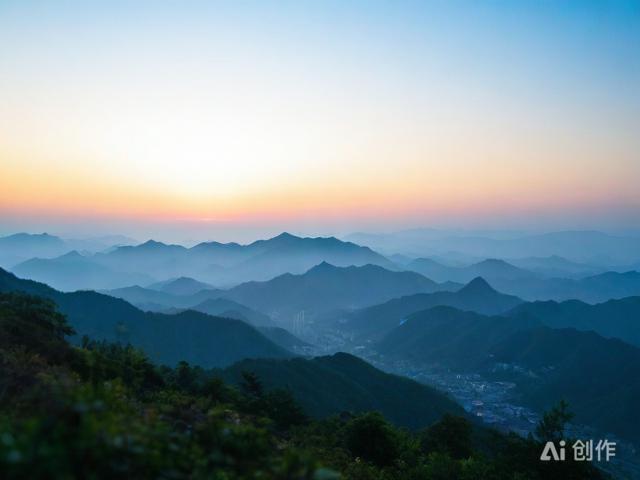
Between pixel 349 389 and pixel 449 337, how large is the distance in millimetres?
107885

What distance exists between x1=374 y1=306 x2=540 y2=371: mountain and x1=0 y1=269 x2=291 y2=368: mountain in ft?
224

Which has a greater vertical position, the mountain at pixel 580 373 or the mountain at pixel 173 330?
the mountain at pixel 173 330

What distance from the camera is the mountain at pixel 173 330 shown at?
368ft

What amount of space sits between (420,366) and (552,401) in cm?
5260

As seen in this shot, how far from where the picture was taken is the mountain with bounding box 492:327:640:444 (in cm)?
9619

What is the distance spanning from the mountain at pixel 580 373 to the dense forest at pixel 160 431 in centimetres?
8807

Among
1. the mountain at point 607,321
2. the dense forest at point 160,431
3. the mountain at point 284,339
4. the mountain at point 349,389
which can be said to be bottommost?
the mountain at point 607,321

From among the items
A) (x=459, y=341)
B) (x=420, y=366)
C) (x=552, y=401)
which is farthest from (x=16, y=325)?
(x=459, y=341)

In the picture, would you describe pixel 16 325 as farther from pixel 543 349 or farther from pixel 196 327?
pixel 543 349

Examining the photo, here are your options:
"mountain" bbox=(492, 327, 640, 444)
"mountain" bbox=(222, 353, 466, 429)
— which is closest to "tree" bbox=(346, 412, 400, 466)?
"mountain" bbox=(222, 353, 466, 429)

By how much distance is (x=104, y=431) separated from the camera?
212 inches

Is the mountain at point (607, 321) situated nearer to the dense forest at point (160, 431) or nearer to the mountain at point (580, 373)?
the mountain at point (580, 373)

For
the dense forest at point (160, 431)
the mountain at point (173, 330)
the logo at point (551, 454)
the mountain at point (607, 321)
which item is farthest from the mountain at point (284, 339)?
the logo at point (551, 454)

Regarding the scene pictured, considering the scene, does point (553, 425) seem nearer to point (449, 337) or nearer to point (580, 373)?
point (580, 373)
